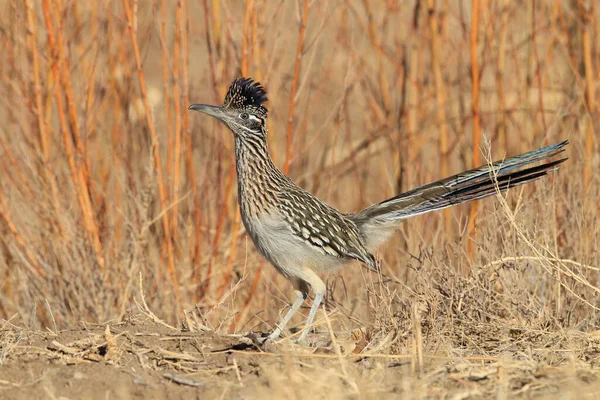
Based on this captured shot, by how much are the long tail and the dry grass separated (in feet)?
0.53

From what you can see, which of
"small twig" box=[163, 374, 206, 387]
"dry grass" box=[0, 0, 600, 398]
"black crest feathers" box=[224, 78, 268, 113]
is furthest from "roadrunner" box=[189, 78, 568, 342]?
"small twig" box=[163, 374, 206, 387]

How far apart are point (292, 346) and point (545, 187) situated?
219 cm

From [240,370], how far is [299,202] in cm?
151

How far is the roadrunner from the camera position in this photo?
557 centimetres

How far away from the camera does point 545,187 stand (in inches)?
241

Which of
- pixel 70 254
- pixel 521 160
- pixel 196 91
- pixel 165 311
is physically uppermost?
pixel 196 91

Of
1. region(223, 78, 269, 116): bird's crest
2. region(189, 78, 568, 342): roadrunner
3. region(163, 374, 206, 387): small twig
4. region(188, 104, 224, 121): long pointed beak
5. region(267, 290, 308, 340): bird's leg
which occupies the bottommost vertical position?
region(163, 374, 206, 387): small twig

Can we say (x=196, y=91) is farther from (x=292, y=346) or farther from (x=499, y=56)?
(x=292, y=346)

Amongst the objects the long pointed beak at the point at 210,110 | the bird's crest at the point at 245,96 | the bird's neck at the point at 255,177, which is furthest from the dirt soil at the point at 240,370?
the bird's crest at the point at 245,96

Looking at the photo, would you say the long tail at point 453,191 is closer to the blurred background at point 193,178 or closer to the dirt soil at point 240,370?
the blurred background at point 193,178

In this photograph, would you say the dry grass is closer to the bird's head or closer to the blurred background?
the blurred background

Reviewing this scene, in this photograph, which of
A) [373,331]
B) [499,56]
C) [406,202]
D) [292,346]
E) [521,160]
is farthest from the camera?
[499,56]

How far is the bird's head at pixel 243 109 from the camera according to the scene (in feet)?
19.0

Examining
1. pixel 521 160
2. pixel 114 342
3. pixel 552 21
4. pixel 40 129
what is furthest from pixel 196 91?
pixel 114 342
